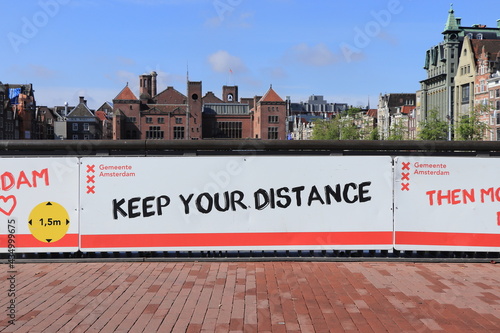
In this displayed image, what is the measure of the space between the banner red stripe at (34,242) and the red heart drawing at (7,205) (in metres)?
0.38

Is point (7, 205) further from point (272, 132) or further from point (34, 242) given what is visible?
point (272, 132)

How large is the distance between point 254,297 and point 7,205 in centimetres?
425

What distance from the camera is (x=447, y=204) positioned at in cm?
880

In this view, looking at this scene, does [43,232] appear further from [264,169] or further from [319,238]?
[319,238]

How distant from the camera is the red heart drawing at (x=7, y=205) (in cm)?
873

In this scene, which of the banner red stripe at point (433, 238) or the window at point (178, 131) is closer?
the banner red stripe at point (433, 238)

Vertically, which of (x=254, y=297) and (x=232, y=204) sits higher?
(x=232, y=204)

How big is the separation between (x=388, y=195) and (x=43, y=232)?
5.17m

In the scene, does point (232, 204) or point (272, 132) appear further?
point (272, 132)

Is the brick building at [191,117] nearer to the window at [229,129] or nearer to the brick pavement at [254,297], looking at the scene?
the window at [229,129]

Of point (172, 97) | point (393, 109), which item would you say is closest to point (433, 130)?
point (393, 109)

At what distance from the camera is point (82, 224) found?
28.8ft

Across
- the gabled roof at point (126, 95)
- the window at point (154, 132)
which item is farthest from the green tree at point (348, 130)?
the gabled roof at point (126, 95)

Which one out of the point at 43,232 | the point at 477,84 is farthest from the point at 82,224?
the point at 477,84
